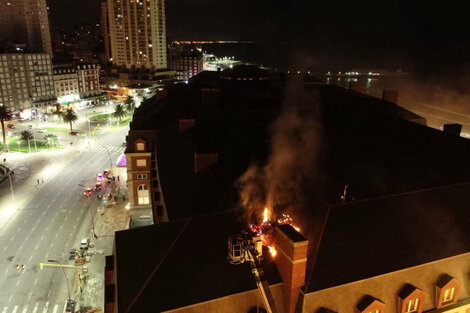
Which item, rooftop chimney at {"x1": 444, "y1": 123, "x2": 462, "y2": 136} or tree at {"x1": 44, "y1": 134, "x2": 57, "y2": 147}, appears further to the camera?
tree at {"x1": 44, "y1": 134, "x2": 57, "y2": 147}

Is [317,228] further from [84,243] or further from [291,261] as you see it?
[84,243]

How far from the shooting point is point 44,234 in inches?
2035

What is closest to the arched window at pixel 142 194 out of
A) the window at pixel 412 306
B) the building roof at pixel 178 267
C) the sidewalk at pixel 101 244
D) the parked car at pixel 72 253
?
the sidewalk at pixel 101 244

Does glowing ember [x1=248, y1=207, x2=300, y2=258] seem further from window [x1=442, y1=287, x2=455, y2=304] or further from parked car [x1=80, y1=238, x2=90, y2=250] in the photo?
parked car [x1=80, y1=238, x2=90, y2=250]

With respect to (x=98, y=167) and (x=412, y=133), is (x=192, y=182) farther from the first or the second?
(x=98, y=167)

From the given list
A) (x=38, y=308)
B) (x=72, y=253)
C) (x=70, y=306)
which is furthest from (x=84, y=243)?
(x=70, y=306)

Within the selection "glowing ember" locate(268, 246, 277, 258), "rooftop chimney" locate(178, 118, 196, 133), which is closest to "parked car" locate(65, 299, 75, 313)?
"rooftop chimney" locate(178, 118, 196, 133)

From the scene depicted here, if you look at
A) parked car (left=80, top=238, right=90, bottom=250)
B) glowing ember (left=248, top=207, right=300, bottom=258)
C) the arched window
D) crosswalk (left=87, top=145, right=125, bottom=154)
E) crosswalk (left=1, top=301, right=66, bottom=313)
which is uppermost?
glowing ember (left=248, top=207, right=300, bottom=258)

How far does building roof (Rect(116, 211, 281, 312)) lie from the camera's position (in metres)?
18.1

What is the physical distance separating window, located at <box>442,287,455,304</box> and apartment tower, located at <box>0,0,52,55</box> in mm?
201601

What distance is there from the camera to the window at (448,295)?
875 inches

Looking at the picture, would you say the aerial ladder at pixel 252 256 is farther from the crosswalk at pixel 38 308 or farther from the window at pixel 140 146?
the window at pixel 140 146

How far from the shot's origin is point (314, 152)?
33.7 meters

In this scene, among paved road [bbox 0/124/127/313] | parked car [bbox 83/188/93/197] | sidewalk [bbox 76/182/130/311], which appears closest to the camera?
sidewalk [bbox 76/182/130/311]
